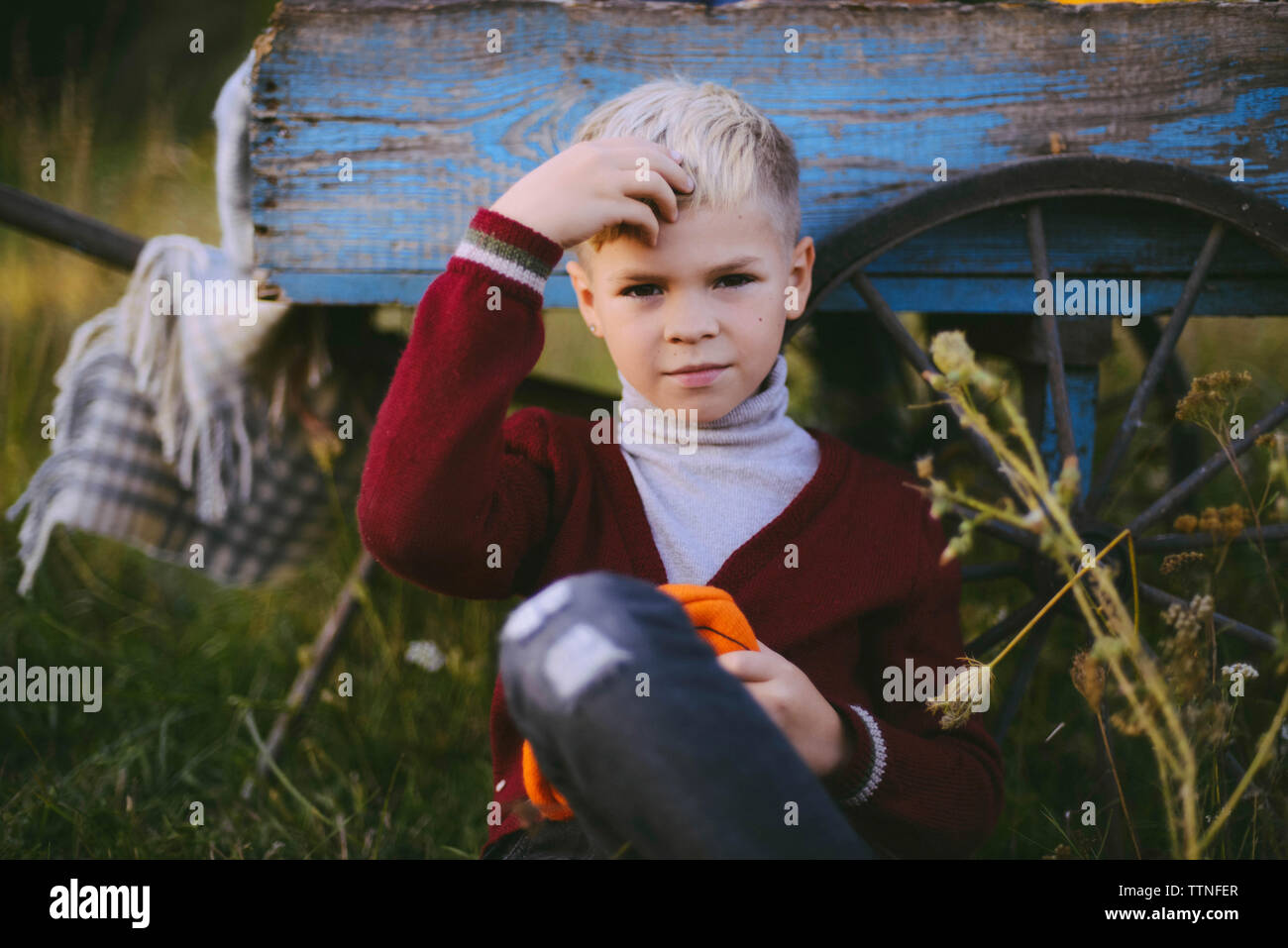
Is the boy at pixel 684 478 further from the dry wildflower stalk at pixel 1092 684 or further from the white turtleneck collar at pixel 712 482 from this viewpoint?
the dry wildflower stalk at pixel 1092 684

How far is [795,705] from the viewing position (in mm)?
1185

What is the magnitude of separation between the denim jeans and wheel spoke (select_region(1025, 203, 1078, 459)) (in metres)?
0.88

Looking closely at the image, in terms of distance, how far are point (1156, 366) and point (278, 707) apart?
1.67 meters

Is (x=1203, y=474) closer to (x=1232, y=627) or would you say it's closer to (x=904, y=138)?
(x=1232, y=627)

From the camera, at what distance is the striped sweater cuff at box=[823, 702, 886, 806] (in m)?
1.28

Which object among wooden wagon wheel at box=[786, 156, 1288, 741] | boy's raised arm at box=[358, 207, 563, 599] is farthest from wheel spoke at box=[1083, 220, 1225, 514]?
boy's raised arm at box=[358, 207, 563, 599]

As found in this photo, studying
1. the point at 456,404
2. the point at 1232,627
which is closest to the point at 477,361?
the point at 456,404

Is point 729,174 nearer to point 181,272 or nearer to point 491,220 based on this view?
point 491,220

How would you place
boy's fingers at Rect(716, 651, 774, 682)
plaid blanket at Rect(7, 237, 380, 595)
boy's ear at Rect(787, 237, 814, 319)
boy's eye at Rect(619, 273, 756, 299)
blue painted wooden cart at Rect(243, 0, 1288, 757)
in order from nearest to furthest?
1. boy's fingers at Rect(716, 651, 774, 682)
2. boy's eye at Rect(619, 273, 756, 299)
3. boy's ear at Rect(787, 237, 814, 319)
4. blue painted wooden cart at Rect(243, 0, 1288, 757)
5. plaid blanket at Rect(7, 237, 380, 595)

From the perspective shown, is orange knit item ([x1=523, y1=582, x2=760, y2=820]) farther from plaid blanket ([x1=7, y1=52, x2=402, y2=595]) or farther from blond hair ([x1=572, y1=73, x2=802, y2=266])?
plaid blanket ([x1=7, y1=52, x2=402, y2=595])

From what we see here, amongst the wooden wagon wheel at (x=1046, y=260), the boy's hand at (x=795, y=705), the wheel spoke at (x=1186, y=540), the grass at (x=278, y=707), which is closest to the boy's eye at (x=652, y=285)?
the wooden wagon wheel at (x=1046, y=260)

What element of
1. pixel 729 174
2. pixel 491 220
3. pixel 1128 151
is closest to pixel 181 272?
pixel 491 220

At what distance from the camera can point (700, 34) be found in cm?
165

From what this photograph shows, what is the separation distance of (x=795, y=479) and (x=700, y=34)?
2.39 ft
